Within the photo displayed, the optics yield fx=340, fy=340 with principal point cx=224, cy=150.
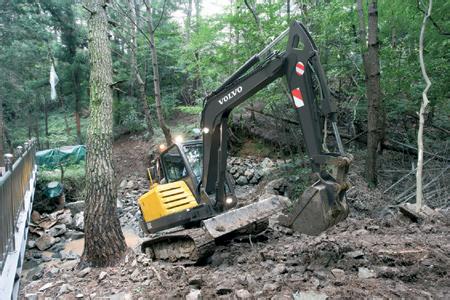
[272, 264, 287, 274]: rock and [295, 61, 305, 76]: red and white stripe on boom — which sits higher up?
[295, 61, 305, 76]: red and white stripe on boom

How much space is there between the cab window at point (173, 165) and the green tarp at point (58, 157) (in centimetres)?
884

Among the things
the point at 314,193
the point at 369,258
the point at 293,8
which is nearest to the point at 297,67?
the point at 314,193

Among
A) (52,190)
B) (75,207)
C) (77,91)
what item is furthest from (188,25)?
(75,207)

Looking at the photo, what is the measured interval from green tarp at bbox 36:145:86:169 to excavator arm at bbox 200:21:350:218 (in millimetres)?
10374

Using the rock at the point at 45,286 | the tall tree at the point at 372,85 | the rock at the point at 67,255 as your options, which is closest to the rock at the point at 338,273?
the rock at the point at 45,286

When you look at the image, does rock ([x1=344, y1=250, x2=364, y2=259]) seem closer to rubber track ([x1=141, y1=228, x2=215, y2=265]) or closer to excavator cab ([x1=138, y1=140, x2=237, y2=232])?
rubber track ([x1=141, y1=228, x2=215, y2=265])

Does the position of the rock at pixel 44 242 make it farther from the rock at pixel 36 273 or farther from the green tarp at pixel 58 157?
the green tarp at pixel 58 157

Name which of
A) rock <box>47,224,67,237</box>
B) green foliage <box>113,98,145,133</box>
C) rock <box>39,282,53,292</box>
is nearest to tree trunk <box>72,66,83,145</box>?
green foliage <box>113,98,145,133</box>

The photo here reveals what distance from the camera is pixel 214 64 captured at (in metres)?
10.4

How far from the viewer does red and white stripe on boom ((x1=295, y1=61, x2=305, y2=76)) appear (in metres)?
3.79

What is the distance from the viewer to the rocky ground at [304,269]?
302 cm

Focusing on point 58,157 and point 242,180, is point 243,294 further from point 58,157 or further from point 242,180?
point 58,157

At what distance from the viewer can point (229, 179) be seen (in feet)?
19.6

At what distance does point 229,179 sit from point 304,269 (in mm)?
2676
